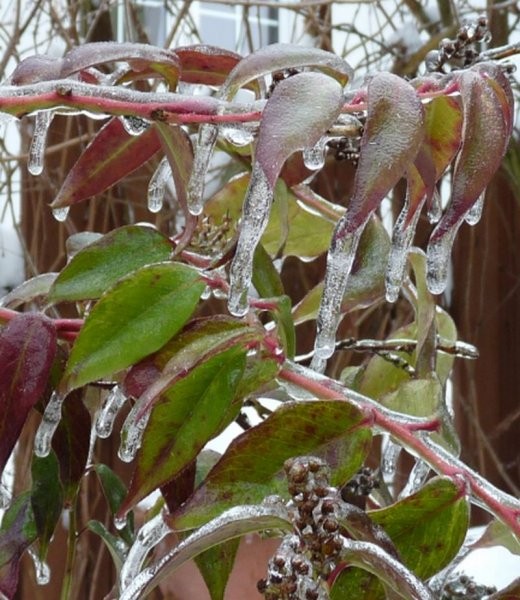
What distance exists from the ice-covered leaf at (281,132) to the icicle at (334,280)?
2 cm

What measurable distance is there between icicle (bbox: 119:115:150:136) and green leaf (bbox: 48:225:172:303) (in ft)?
0.12

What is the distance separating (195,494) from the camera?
0.35 m

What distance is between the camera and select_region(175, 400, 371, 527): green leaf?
0.34 m

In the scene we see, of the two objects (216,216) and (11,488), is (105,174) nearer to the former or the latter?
(216,216)

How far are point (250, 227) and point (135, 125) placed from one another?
0.12m

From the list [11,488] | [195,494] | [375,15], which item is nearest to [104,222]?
[11,488]

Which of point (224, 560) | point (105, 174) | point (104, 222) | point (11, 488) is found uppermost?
point (105, 174)

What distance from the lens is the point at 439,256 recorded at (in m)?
0.31

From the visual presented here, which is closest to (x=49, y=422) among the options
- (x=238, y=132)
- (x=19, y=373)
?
(x=19, y=373)

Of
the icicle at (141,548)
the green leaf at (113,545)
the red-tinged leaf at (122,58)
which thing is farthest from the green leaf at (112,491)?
the red-tinged leaf at (122,58)

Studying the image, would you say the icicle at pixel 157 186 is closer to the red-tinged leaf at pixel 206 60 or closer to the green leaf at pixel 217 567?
the red-tinged leaf at pixel 206 60

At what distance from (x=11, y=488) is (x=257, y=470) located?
1081 millimetres

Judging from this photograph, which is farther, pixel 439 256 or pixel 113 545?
pixel 113 545

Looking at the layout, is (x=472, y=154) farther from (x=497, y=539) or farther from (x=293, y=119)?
(x=497, y=539)
